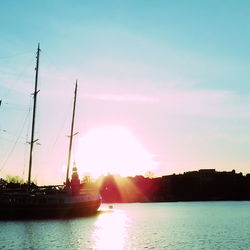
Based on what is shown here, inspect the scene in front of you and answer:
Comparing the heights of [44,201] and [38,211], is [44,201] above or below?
above

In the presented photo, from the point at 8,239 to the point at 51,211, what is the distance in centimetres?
2866

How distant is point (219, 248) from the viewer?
49.1m

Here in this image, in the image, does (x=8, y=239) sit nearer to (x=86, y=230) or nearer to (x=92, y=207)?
(x=86, y=230)

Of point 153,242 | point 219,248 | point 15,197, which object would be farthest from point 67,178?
point 219,248

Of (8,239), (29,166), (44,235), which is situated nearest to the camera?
(8,239)

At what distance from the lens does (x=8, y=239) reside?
5312cm

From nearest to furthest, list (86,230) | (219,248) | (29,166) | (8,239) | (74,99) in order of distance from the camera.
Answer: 1. (219,248)
2. (8,239)
3. (86,230)
4. (29,166)
5. (74,99)

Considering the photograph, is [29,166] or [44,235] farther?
[29,166]

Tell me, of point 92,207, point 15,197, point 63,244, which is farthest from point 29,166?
point 63,244

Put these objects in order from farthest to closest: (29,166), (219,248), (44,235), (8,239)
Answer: (29,166) → (44,235) → (8,239) → (219,248)

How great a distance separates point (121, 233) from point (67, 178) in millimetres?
21570

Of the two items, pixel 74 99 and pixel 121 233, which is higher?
pixel 74 99

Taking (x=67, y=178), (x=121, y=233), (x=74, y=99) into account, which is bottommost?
(x=121, y=233)

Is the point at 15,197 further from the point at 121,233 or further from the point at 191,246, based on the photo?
the point at 191,246
